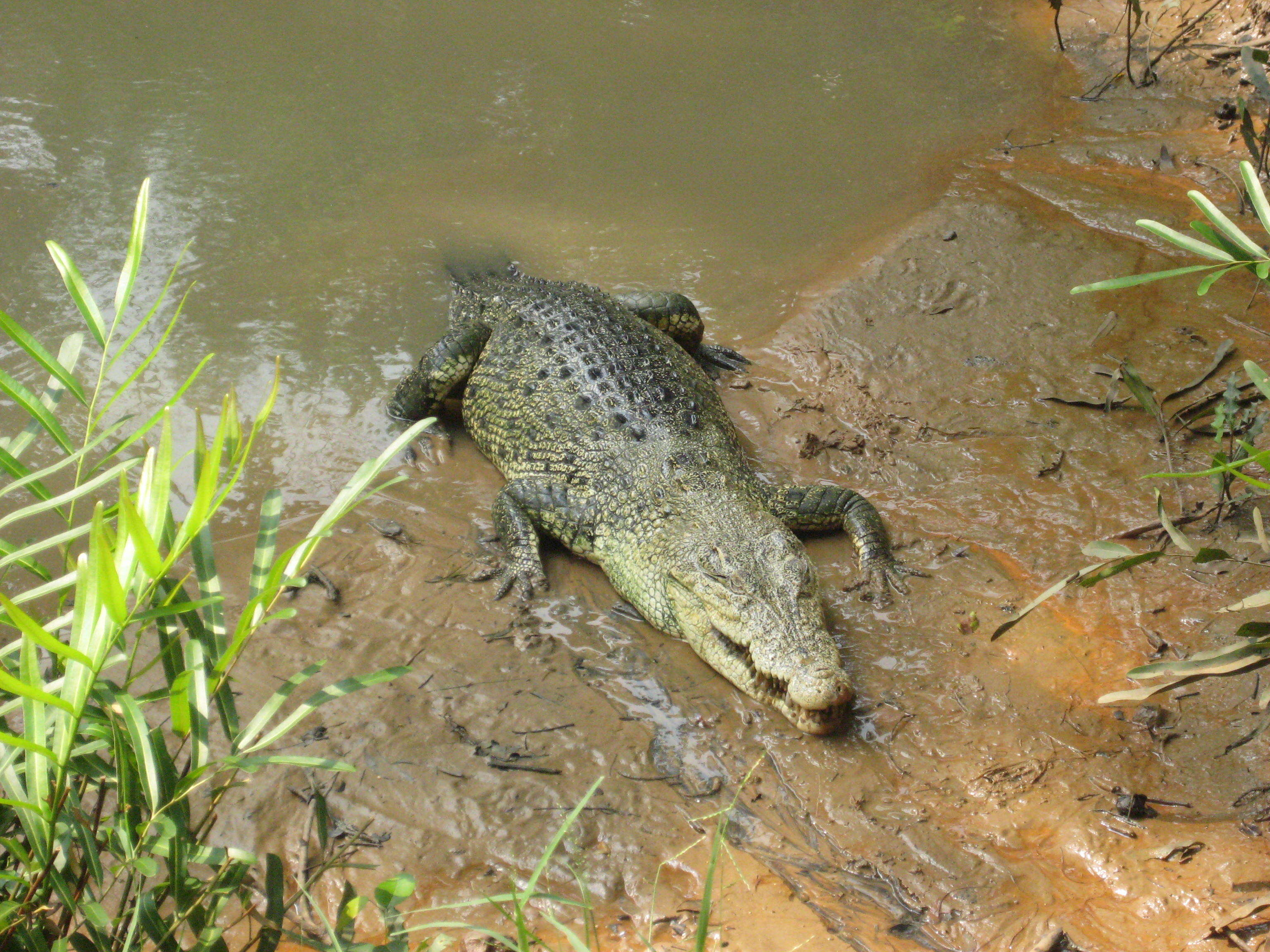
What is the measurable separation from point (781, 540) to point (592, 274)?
120 inches

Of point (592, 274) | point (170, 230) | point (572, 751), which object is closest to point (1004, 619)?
point (572, 751)

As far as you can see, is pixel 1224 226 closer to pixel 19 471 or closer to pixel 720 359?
pixel 19 471

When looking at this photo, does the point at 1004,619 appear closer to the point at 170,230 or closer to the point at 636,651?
the point at 636,651

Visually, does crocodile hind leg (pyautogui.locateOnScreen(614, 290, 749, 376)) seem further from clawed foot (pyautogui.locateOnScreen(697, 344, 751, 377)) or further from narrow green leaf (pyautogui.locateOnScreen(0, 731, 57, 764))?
narrow green leaf (pyautogui.locateOnScreen(0, 731, 57, 764))

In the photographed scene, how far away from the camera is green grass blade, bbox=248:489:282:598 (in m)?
1.59

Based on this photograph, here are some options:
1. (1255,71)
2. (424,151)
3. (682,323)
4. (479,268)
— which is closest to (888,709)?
(682,323)

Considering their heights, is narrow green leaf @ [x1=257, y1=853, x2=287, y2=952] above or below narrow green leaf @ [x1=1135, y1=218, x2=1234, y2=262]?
below

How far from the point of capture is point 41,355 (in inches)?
64.7

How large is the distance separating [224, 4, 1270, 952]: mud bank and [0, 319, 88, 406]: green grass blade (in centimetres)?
169

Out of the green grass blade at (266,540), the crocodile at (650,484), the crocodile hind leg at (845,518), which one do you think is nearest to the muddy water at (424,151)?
the crocodile at (650,484)

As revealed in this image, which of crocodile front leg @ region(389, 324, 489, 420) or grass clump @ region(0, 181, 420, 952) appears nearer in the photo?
grass clump @ region(0, 181, 420, 952)

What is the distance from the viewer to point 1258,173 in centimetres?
610

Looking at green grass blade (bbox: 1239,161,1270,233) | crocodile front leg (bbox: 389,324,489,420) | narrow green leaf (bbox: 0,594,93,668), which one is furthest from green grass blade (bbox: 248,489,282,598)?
crocodile front leg (bbox: 389,324,489,420)

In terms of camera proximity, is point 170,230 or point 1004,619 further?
point 170,230
